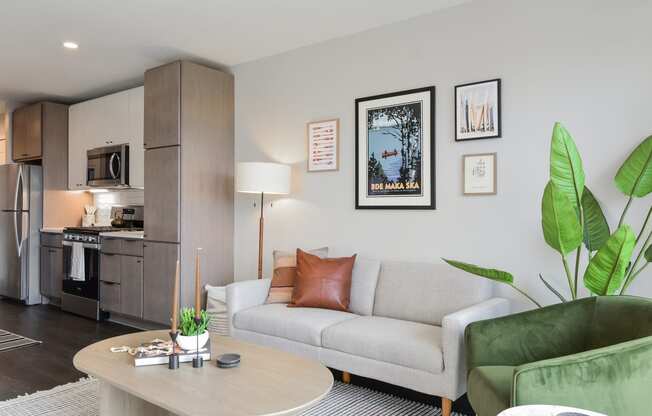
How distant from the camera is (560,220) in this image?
235cm

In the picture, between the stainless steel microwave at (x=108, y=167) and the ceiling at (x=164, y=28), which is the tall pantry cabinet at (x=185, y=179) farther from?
the stainless steel microwave at (x=108, y=167)

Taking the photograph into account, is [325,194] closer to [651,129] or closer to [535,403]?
[651,129]

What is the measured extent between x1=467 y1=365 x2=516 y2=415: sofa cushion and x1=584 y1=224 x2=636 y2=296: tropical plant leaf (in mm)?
637

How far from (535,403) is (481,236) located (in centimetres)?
161

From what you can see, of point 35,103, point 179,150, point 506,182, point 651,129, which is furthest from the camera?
point 35,103

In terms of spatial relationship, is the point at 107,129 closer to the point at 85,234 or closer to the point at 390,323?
the point at 85,234

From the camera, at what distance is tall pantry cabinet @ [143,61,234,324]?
425 cm

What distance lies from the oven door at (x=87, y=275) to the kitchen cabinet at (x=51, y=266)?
270mm

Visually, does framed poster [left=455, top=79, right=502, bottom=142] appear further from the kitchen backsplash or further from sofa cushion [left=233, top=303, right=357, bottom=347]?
the kitchen backsplash

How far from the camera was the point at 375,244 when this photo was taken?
12.0 feet

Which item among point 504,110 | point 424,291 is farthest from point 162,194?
point 504,110

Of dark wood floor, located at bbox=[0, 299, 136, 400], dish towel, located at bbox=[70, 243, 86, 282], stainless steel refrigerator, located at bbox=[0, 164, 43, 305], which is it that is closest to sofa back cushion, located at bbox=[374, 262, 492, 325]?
dark wood floor, located at bbox=[0, 299, 136, 400]

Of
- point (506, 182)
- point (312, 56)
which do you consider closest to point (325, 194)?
point (312, 56)

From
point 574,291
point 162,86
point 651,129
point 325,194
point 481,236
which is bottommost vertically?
point 574,291
